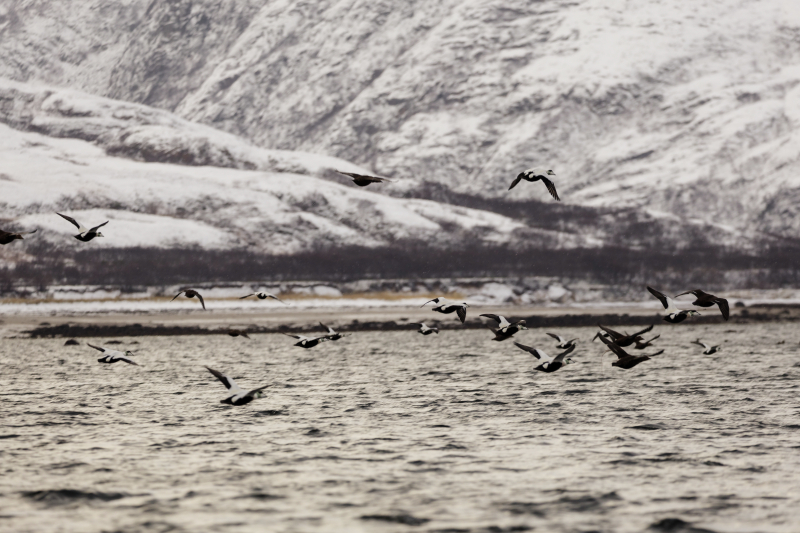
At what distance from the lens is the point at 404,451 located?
85.9ft

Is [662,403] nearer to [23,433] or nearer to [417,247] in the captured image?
[23,433]

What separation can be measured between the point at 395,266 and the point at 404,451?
151 m

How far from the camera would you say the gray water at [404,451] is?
758 inches

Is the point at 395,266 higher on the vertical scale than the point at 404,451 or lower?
higher

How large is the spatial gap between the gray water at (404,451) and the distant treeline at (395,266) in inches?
4560

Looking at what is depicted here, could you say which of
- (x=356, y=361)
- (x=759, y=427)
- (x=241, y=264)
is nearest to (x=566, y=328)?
(x=356, y=361)

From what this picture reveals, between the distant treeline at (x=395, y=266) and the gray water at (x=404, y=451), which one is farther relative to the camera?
the distant treeline at (x=395, y=266)

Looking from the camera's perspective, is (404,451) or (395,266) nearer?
(404,451)

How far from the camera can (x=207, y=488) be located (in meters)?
21.6

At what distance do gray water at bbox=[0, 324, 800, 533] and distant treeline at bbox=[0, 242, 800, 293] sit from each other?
115814 mm

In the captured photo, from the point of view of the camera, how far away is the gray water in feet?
63.2

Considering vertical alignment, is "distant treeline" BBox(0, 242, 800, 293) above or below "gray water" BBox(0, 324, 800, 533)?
above

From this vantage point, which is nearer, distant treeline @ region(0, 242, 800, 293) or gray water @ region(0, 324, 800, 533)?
gray water @ region(0, 324, 800, 533)

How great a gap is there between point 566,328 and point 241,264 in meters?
92.2
